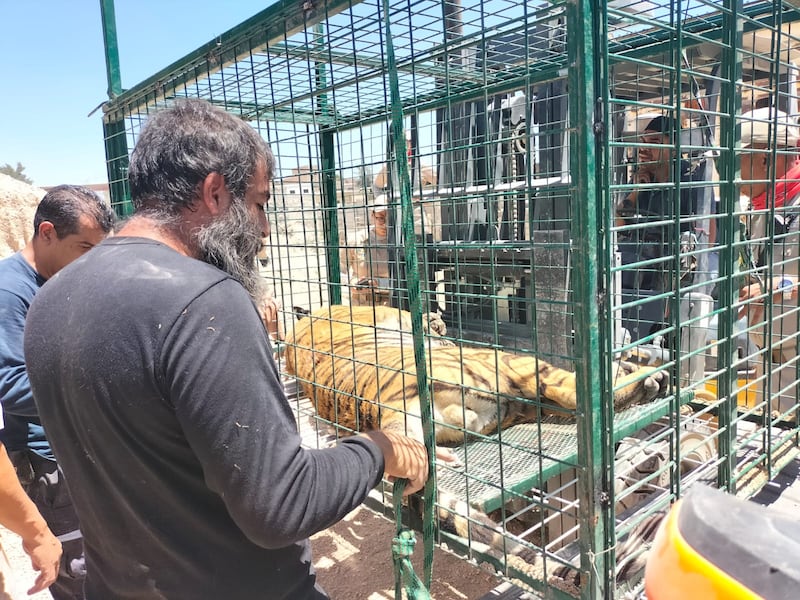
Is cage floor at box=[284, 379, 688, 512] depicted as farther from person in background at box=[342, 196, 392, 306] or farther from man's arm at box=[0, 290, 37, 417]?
man's arm at box=[0, 290, 37, 417]

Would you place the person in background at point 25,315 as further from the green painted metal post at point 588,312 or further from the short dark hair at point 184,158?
the green painted metal post at point 588,312

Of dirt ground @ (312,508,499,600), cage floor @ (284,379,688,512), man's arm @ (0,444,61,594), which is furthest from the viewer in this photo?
dirt ground @ (312,508,499,600)

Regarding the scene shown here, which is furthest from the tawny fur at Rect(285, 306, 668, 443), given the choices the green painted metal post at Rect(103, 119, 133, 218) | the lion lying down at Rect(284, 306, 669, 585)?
the green painted metal post at Rect(103, 119, 133, 218)

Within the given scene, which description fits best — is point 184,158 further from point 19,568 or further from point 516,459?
point 19,568

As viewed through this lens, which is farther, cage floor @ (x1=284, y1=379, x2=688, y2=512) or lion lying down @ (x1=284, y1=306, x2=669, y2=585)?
lion lying down @ (x1=284, y1=306, x2=669, y2=585)

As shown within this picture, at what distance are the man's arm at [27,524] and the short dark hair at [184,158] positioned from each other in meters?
1.44

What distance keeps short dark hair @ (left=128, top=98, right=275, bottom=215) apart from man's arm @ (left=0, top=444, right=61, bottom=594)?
144 cm

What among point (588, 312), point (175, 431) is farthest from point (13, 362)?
point (588, 312)

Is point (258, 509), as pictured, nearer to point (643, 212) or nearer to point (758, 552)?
point (758, 552)

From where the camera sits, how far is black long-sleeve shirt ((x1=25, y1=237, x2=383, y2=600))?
1.02m

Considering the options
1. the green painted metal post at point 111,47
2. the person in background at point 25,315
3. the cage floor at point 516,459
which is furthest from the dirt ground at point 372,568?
the green painted metal post at point 111,47

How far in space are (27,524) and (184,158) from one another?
1817mm

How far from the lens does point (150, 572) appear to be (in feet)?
3.92

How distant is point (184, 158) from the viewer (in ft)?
3.98
